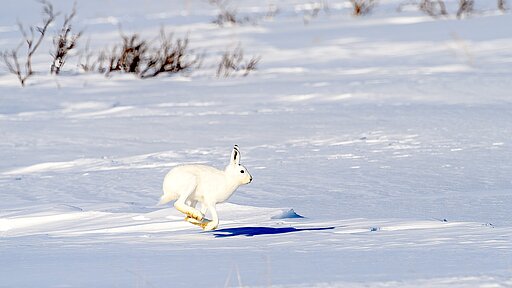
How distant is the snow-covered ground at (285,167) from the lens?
8.38 feet

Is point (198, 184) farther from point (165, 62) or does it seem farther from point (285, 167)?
point (165, 62)

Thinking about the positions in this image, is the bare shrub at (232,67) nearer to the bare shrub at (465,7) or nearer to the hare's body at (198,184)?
the bare shrub at (465,7)

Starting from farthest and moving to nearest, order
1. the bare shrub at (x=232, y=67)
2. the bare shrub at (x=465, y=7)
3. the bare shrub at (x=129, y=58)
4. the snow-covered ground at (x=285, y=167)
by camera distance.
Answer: the bare shrub at (x=465, y=7)
the bare shrub at (x=232, y=67)
the bare shrub at (x=129, y=58)
the snow-covered ground at (x=285, y=167)

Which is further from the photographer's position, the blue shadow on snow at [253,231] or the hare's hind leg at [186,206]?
the blue shadow on snow at [253,231]

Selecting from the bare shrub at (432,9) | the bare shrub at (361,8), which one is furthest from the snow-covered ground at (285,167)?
the bare shrub at (361,8)

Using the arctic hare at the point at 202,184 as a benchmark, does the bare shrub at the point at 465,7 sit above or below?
below

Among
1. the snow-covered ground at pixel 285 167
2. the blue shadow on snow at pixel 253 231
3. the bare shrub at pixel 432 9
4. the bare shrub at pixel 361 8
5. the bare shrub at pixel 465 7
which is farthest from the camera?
the bare shrub at pixel 361 8

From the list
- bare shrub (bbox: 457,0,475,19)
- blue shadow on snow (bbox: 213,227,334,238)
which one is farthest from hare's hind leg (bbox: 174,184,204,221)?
bare shrub (bbox: 457,0,475,19)

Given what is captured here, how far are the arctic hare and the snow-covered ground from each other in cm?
9

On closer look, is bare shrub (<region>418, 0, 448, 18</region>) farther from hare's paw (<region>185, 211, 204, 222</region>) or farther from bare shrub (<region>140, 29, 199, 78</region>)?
hare's paw (<region>185, 211, 204, 222</region>)

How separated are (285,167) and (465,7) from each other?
401 inches

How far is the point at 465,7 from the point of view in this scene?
1476 cm

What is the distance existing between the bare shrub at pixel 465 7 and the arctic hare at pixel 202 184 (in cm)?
1191

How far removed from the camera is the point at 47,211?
3779mm
